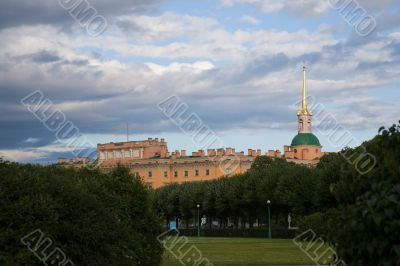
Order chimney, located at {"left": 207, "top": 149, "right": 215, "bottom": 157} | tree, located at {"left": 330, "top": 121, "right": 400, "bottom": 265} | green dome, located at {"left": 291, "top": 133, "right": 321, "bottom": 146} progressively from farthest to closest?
1. green dome, located at {"left": 291, "top": 133, "right": 321, "bottom": 146}
2. chimney, located at {"left": 207, "top": 149, "right": 215, "bottom": 157}
3. tree, located at {"left": 330, "top": 121, "right": 400, "bottom": 265}

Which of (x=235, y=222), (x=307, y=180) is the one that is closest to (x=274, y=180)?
(x=307, y=180)

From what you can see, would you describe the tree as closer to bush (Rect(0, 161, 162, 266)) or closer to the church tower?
bush (Rect(0, 161, 162, 266))

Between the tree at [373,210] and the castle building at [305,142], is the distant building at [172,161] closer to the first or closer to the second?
the castle building at [305,142]

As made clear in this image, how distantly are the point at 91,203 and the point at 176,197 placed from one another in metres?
85.1

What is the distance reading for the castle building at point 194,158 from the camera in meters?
144

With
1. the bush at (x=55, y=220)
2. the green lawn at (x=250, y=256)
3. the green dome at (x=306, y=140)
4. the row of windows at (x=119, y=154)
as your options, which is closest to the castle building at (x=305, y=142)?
the green dome at (x=306, y=140)

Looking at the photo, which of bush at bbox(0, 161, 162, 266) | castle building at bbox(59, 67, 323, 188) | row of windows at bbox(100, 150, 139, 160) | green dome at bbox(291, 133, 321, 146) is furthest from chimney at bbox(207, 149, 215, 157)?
bush at bbox(0, 161, 162, 266)

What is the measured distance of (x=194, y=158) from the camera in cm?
14675

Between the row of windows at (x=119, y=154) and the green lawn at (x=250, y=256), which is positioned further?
the row of windows at (x=119, y=154)

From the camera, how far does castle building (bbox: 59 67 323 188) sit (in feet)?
472

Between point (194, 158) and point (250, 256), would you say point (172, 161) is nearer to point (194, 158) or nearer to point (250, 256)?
point (194, 158)

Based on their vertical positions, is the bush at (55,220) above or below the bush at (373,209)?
above

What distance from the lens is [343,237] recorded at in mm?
6652

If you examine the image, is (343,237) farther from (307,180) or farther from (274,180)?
(274,180)
